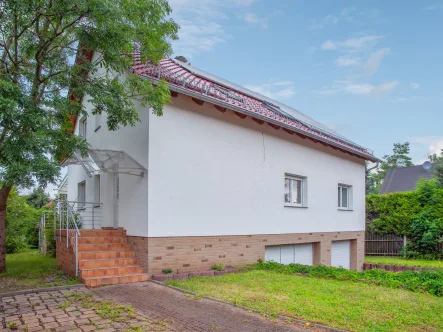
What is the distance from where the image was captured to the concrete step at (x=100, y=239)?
9062 mm

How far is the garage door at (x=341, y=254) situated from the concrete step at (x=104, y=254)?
961 centimetres

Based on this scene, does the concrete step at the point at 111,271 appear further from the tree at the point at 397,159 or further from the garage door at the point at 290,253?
the tree at the point at 397,159

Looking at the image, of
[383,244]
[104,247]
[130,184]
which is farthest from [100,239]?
[383,244]

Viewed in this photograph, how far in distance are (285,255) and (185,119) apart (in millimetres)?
6321

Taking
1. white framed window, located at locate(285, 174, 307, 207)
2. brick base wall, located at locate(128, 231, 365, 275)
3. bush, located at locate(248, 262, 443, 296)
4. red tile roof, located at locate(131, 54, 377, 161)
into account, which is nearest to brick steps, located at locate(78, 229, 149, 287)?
brick base wall, located at locate(128, 231, 365, 275)

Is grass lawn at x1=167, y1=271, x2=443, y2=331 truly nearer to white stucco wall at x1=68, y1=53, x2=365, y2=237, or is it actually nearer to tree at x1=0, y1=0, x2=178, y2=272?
white stucco wall at x1=68, y1=53, x2=365, y2=237

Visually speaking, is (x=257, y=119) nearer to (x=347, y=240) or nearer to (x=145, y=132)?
(x=145, y=132)

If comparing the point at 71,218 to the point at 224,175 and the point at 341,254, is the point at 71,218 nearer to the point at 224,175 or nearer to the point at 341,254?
the point at 224,175

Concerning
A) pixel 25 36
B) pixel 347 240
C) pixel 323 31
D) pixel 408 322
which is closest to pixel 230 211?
pixel 408 322

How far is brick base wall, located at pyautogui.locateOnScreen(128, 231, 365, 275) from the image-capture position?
869 centimetres

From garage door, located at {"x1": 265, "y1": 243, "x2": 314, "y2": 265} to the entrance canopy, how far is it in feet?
17.8

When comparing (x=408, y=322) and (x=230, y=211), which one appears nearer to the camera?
(x=408, y=322)

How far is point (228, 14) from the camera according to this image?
13195 mm

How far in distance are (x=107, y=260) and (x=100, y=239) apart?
34.5 inches
